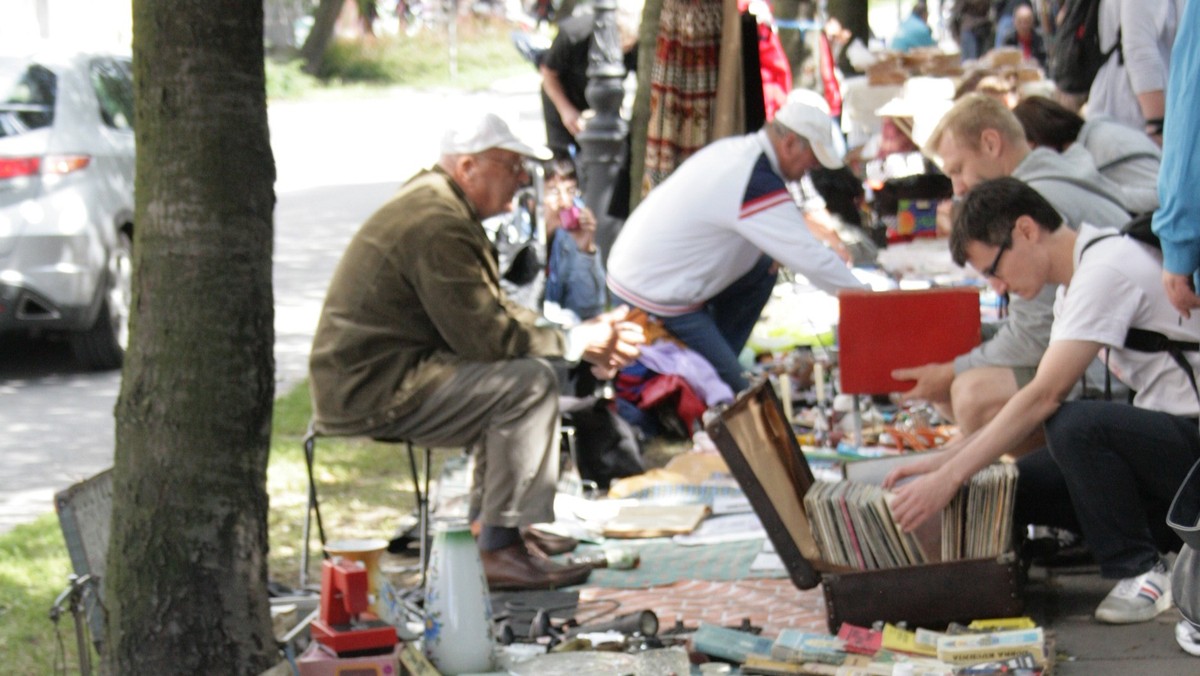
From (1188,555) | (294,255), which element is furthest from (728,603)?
(294,255)

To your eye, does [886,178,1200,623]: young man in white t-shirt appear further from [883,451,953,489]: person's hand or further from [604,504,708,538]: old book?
[604,504,708,538]: old book

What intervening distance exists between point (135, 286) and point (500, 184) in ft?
6.83

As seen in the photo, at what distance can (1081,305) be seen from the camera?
4.43m

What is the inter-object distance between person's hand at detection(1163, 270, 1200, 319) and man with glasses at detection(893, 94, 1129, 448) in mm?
1315

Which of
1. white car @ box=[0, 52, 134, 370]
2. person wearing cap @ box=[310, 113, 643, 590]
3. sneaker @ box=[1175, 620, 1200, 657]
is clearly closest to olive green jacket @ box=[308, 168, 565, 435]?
person wearing cap @ box=[310, 113, 643, 590]

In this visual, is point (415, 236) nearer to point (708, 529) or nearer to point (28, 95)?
point (708, 529)

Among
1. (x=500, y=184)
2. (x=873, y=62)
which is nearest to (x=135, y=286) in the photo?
(x=500, y=184)

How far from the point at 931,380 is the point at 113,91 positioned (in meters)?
6.02

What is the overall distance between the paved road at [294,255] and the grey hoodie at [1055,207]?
186cm

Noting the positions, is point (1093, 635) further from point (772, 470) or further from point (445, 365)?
point (445, 365)

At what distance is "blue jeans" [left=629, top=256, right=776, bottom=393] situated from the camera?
24.0ft

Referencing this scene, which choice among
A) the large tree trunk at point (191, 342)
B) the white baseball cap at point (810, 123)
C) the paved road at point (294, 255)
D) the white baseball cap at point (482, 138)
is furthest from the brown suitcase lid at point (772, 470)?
the white baseball cap at point (810, 123)

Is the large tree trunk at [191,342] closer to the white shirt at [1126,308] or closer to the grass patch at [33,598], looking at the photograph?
the grass patch at [33,598]

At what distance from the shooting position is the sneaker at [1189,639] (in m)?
4.12
